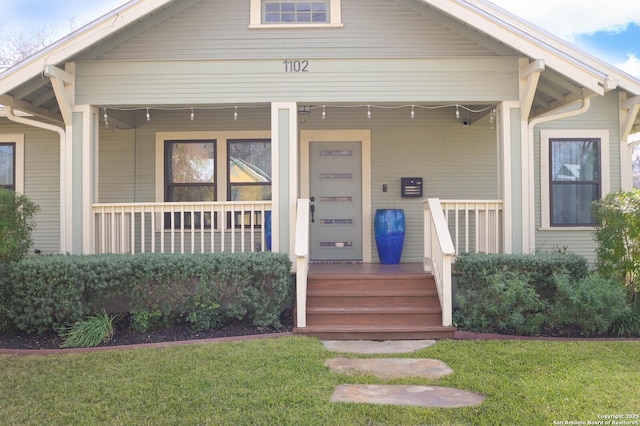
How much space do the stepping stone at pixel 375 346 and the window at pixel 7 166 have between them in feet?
21.9

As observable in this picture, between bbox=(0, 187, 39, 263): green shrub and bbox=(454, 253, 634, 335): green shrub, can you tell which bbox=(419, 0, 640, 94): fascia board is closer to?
bbox=(454, 253, 634, 335): green shrub

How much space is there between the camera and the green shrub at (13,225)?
19.2 feet

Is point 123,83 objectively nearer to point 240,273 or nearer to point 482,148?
point 240,273

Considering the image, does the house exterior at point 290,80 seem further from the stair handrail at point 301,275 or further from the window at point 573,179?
the window at point 573,179

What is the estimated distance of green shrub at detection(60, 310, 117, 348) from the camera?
18.2 ft

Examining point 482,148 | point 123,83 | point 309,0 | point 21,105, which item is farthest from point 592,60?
point 21,105

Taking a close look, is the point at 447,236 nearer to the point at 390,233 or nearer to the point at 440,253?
the point at 440,253

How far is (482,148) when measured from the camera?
Result: 8.85 metres

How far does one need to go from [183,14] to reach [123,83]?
119cm

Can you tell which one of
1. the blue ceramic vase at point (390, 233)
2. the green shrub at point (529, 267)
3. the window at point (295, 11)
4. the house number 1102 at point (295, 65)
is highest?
the window at point (295, 11)

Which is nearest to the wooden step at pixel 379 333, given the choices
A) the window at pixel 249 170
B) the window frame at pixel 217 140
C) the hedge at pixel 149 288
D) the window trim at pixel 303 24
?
the hedge at pixel 149 288

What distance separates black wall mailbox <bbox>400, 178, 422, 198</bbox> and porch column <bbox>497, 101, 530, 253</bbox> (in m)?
2.01

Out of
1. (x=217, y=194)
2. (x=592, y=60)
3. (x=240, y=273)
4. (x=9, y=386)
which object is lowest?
(x=9, y=386)

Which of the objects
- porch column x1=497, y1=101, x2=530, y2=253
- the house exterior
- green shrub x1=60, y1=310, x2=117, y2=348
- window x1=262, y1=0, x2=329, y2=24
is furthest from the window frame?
porch column x1=497, y1=101, x2=530, y2=253
